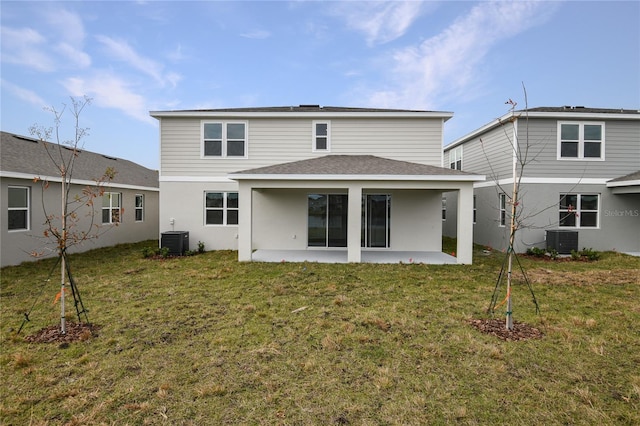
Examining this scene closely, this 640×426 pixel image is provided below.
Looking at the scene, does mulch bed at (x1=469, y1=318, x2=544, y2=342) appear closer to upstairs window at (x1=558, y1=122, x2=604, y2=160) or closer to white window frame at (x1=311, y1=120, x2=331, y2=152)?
white window frame at (x1=311, y1=120, x2=331, y2=152)

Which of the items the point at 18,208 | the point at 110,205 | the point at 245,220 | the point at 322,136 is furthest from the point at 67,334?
the point at 110,205

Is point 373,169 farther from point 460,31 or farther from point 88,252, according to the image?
point 88,252

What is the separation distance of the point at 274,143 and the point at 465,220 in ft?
24.8

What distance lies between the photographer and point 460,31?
45.4 feet

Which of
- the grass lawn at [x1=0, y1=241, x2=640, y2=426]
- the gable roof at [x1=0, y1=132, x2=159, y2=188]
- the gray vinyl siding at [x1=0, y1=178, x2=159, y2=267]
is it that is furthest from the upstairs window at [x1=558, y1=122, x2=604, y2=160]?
the gable roof at [x1=0, y1=132, x2=159, y2=188]

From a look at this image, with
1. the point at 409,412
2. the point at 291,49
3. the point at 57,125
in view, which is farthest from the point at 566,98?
the point at 57,125

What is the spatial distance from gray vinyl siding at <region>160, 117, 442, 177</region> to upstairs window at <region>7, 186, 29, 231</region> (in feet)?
14.0

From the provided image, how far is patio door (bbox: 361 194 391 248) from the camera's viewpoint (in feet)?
39.8

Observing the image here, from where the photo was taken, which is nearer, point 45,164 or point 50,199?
point 50,199

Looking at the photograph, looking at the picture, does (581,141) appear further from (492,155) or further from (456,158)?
(456,158)

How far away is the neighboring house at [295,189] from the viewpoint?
12078 mm

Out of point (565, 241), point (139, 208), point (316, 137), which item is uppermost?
point (316, 137)

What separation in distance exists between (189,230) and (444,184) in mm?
9632

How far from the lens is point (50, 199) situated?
37.1ft
